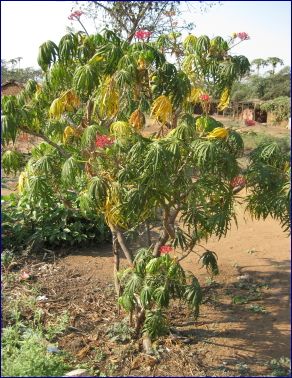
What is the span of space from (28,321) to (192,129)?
2178mm

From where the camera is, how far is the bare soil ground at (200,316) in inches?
102

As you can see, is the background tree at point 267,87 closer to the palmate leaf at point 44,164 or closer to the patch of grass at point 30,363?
the palmate leaf at point 44,164

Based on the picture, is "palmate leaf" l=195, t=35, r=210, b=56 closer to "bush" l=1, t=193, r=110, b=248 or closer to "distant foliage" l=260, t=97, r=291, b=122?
"bush" l=1, t=193, r=110, b=248

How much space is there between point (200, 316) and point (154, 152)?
2.13 metres

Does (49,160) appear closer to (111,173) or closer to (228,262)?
(111,173)

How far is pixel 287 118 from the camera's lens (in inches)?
690

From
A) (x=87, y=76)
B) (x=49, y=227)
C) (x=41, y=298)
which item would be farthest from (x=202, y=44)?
(x=49, y=227)

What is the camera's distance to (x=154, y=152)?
189 centimetres

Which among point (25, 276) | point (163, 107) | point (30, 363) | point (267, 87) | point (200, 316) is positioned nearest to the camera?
point (30, 363)

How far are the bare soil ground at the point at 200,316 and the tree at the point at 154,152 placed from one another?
37cm

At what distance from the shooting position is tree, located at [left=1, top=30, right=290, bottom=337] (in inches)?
81.7

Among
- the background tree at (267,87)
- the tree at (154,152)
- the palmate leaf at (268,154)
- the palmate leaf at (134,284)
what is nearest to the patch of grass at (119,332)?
the tree at (154,152)

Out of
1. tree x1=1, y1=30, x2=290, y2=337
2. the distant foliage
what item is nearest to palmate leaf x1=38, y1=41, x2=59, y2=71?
tree x1=1, y1=30, x2=290, y2=337

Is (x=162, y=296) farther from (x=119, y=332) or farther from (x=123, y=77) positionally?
(x=123, y=77)
